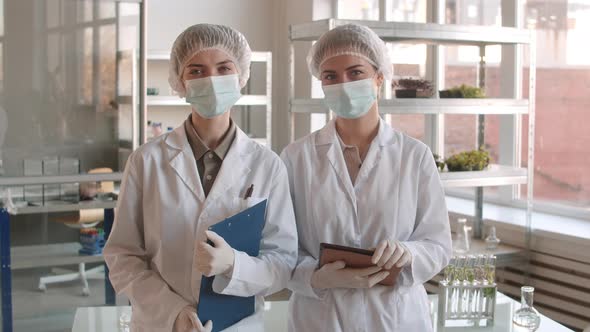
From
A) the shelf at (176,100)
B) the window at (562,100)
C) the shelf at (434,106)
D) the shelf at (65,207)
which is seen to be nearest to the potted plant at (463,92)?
the shelf at (434,106)

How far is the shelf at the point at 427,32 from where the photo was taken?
3859 mm

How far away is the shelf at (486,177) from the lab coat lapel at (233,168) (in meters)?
2.51

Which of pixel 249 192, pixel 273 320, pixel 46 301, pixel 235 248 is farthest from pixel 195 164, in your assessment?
pixel 46 301

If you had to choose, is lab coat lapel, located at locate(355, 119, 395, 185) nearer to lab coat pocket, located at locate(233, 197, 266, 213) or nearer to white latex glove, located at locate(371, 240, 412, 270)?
white latex glove, located at locate(371, 240, 412, 270)

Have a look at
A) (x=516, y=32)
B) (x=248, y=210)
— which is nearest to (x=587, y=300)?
(x=516, y=32)

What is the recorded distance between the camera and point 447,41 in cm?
461

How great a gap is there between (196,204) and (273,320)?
38.1 inches

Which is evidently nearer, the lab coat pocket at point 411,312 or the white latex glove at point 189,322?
the white latex glove at point 189,322

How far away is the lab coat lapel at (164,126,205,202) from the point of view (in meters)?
1.86

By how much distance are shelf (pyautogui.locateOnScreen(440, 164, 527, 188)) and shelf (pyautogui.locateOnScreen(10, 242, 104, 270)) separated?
222cm

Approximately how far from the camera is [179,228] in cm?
183

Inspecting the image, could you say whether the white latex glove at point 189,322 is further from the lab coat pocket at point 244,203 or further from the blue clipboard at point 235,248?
the lab coat pocket at point 244,203

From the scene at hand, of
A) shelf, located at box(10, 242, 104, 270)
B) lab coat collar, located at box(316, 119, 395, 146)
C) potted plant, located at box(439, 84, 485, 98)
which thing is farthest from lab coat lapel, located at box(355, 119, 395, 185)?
shelf, located at box(10, 242, 104, 270)

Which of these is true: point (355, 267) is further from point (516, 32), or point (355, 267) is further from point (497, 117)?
point (497, 117)
